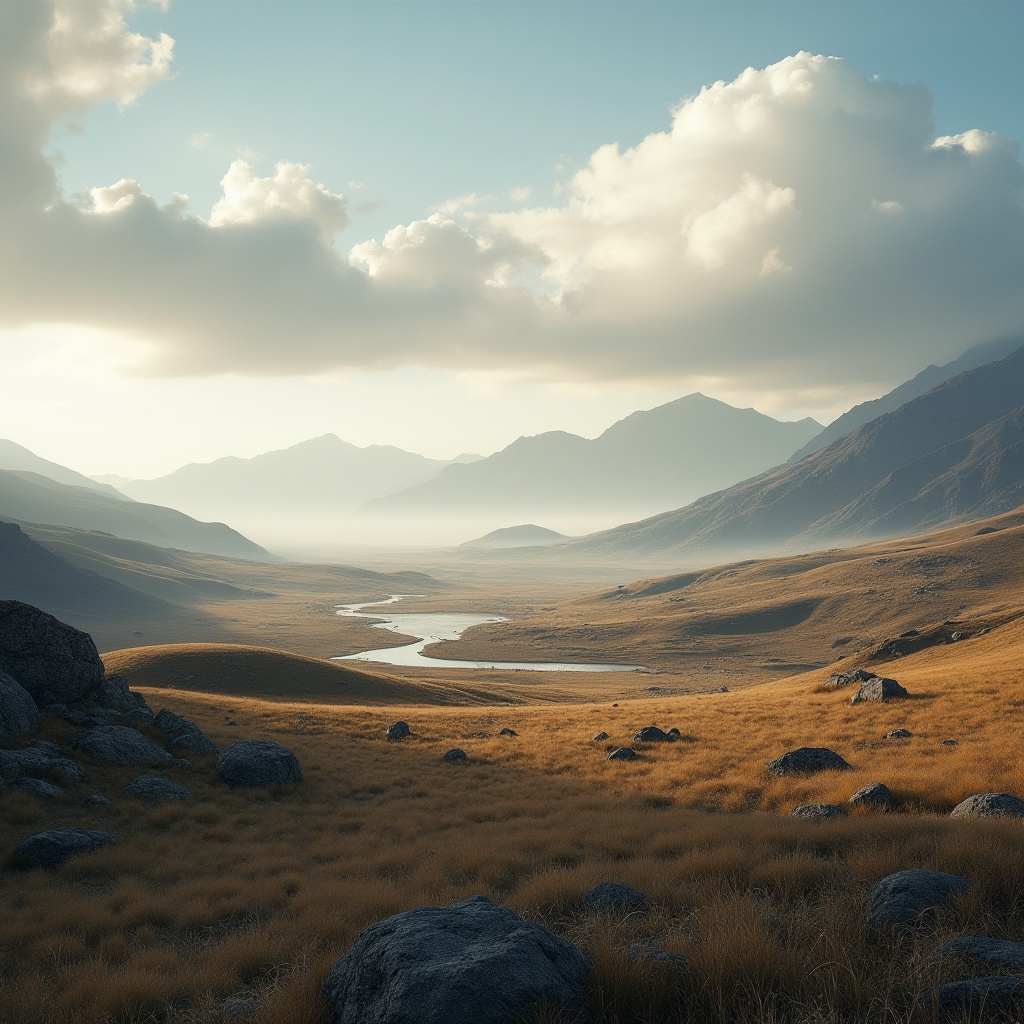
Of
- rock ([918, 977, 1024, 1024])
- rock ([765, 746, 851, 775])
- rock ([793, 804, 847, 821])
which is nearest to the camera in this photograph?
rock ([918, 977, 1024, 1024])

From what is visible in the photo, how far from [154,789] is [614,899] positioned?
19050 millimetres

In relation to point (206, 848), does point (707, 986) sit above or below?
above

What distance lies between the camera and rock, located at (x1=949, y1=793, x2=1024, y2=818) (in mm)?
13734

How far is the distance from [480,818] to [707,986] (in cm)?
1459

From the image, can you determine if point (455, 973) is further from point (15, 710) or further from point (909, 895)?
point (15, 710)

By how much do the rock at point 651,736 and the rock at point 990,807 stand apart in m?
18.5

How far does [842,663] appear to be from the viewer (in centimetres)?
6506

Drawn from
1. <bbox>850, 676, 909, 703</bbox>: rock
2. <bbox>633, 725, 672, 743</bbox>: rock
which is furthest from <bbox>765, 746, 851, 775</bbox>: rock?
<bbox>850, 676, 909, 703</bbox>: rock

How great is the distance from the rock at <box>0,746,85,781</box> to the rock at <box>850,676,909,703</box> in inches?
1419

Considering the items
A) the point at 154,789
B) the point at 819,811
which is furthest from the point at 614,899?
the point at 154,789

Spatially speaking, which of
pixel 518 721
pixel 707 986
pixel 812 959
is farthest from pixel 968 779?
pixel 518 721

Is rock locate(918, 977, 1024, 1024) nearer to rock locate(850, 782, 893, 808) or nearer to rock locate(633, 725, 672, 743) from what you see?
rock locate(850, 782, 893, 808)

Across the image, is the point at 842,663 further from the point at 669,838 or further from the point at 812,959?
the point at 812,959

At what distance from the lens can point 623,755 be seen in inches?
1141
